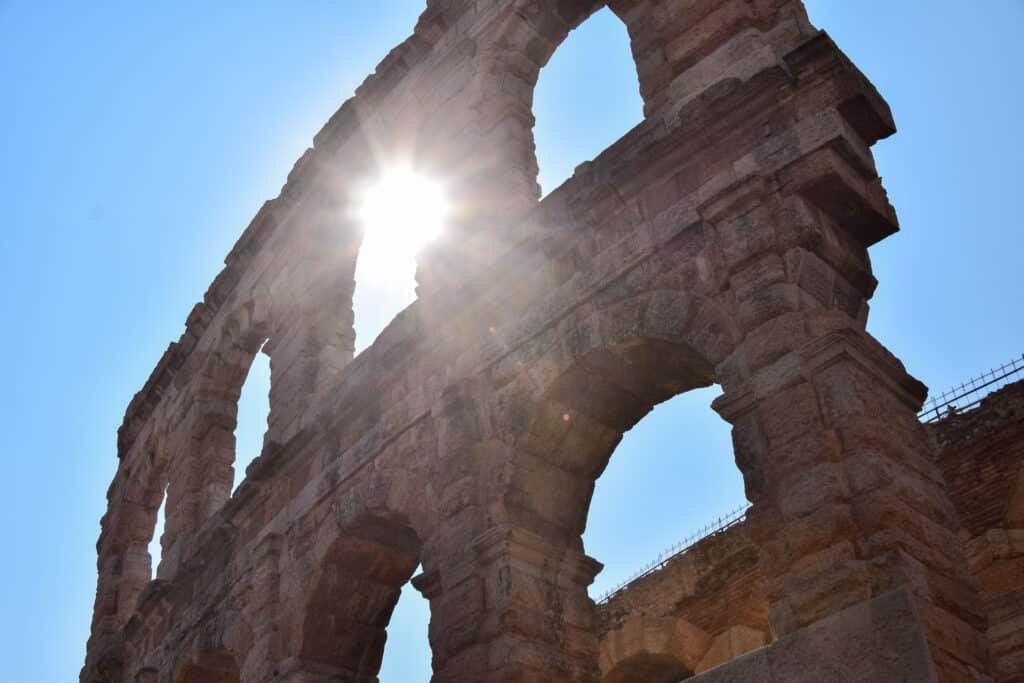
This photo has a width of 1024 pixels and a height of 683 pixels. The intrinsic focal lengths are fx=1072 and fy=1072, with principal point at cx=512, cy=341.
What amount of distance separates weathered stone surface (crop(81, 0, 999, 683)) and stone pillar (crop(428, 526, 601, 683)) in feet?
0.05

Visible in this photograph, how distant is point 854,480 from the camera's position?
441 cm

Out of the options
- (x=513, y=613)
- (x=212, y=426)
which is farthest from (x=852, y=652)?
(x=212, y=426)

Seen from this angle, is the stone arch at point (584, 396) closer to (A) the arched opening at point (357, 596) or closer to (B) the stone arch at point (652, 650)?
(A) the arched opening at point (357, 596)

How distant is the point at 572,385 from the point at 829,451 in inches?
77.7

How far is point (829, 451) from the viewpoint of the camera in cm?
453

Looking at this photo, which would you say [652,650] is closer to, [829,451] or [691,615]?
[691,615]

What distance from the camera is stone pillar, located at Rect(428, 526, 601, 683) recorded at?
5656 millimetres

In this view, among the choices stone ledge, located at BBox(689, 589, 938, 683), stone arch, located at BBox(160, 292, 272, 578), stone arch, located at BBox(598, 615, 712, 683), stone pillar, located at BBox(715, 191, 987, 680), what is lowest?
stone ledge, located at BBox(689, 589, 938, 683)

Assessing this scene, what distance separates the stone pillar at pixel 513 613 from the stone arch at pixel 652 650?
4979 millimetres

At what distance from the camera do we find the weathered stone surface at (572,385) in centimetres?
443

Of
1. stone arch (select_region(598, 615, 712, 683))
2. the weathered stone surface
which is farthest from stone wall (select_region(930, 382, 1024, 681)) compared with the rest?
stone arch (select_region(598, 615, 712, 683))

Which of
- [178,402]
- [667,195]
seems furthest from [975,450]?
[178,402]

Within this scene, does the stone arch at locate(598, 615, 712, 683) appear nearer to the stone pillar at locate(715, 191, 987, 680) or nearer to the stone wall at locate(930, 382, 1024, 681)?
the stone wall at locate(930, 382, 1024, 681)

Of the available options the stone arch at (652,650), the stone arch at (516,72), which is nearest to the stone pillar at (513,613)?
the stone arch at (516,72)
